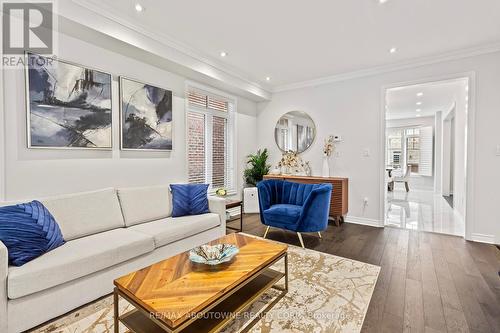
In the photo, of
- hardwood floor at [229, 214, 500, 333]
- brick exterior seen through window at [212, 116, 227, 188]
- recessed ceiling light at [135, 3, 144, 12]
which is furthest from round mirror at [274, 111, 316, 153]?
recessed ceiling light at [135, 3, 144, 12]

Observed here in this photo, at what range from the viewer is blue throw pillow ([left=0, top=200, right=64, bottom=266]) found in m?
1.70

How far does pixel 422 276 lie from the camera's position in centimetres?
241

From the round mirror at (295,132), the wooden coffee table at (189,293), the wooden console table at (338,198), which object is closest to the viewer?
the wooden coffee table at (189,293)

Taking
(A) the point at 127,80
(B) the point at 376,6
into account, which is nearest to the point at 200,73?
(A) the point at 127,80

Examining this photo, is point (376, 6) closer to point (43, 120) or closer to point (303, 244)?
point (303, 244)

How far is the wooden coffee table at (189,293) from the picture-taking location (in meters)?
1.27

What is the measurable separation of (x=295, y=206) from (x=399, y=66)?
278cm

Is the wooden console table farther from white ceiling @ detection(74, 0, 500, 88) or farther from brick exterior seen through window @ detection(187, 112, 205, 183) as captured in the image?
brick exterior seen through window @ detection(187, 112, 205, 183)

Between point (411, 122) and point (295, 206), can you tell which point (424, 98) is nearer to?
point (411, 122)

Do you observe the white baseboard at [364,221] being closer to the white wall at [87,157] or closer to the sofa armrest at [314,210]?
the sofa armrest at [314,210]

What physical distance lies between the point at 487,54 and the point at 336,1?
2579mm

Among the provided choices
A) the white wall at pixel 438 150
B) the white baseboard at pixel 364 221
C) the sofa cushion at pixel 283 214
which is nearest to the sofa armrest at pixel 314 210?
the sofa cushion at pixel 283 214

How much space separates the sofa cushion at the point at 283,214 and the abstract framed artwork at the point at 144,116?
1.73 metres

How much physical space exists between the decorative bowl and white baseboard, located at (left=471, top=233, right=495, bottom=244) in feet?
11.7
